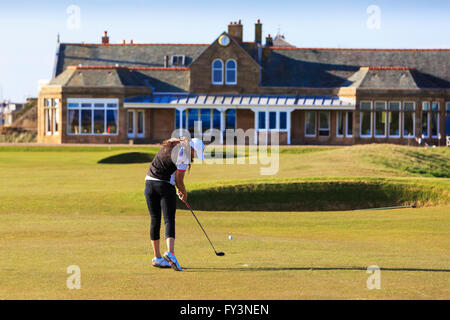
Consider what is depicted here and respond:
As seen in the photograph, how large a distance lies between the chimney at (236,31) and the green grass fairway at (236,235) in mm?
22219

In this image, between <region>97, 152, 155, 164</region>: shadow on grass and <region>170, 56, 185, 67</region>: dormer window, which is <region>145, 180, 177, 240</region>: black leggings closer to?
<region>97, 152, 155, 164</region>: shadow on grass

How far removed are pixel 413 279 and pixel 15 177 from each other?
21134mm

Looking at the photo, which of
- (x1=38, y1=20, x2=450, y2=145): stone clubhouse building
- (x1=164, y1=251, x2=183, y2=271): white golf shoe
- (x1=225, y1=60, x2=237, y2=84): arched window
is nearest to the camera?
(x1=164, y1=251, x2=183, y2=271): white golf shoe

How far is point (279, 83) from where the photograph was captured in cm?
5344

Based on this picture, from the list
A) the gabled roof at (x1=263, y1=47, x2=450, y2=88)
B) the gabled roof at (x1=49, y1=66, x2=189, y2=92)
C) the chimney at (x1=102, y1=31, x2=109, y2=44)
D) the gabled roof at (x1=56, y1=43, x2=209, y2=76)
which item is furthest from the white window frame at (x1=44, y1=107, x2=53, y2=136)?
the gabled roof at (x1=263, y1=47, x2=450, y2=88)

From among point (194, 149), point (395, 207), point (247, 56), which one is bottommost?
point (395, 207)

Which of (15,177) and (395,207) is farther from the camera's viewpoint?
(15,177)

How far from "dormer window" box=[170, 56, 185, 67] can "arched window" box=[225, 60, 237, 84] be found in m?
5.30

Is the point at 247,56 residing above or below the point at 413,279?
above

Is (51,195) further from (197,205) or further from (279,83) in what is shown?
(279,83)

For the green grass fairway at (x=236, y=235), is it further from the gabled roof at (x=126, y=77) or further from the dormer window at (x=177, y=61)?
the dormer window at (x=177, y=61)

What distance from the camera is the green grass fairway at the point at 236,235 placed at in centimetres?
936

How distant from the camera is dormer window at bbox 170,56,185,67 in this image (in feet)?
189
